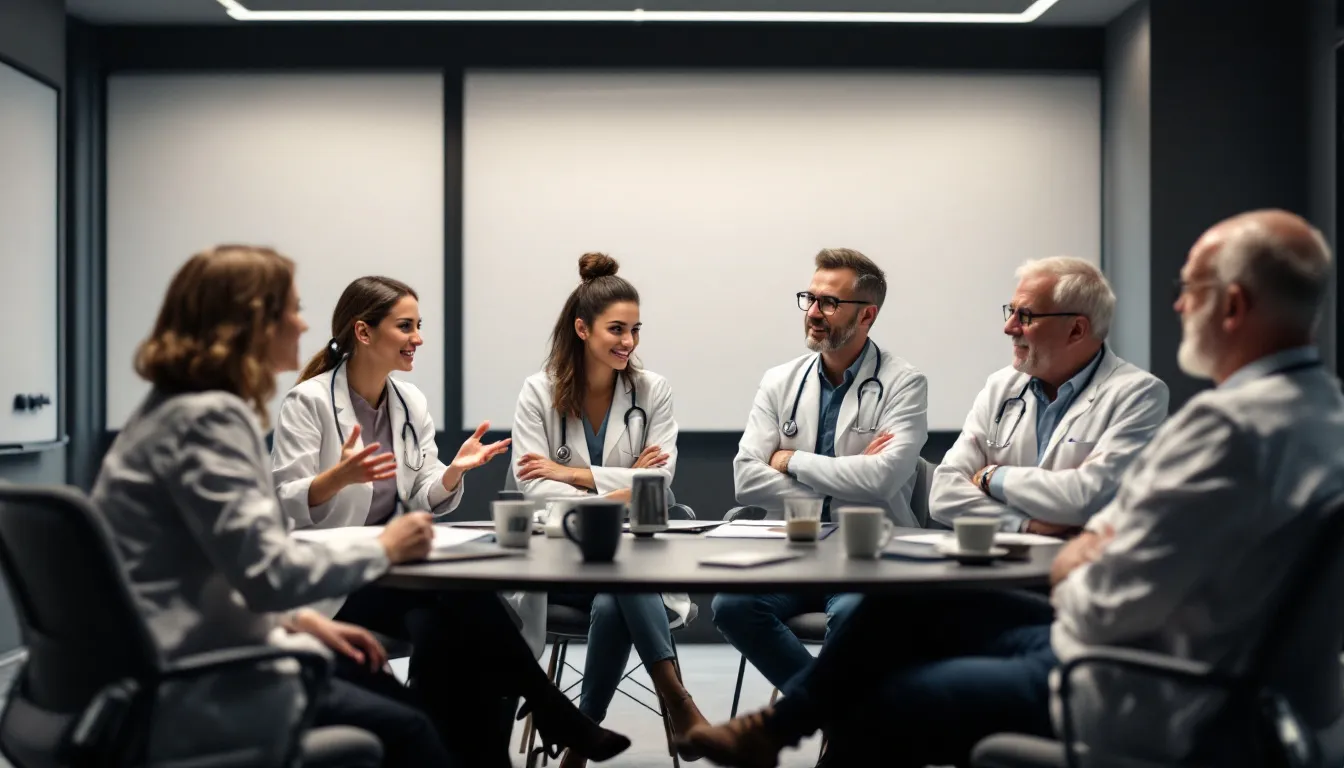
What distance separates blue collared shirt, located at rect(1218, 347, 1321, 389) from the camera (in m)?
1.87

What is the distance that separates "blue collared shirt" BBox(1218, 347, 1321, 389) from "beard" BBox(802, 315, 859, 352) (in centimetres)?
207

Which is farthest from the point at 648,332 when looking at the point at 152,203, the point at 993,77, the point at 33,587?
the point at 33,587

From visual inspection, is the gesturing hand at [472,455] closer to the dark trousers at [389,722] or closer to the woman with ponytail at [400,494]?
the woman with ponytail at [400,494]

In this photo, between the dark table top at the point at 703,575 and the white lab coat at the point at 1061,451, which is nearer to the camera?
the dark table top at the point at 703,575

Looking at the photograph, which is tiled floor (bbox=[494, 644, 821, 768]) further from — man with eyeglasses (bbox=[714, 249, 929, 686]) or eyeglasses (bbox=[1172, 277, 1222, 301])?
eyeglasses (bbox=[1172, 277, 1222, 301])

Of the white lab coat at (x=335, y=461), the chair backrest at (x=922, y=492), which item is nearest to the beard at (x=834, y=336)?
the chair backrest at (x=922, y=492)

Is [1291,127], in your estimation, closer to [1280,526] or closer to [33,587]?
[1280,526]

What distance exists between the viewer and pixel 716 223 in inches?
228

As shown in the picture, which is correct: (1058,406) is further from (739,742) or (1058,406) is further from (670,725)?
(739,742)

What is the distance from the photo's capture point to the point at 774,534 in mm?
2756

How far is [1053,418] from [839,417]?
2.55 feet

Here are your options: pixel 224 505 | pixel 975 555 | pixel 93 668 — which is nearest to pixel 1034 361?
pixel 975 555

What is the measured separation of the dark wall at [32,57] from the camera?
16.3 feet

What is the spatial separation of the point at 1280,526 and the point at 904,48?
4.48 m
